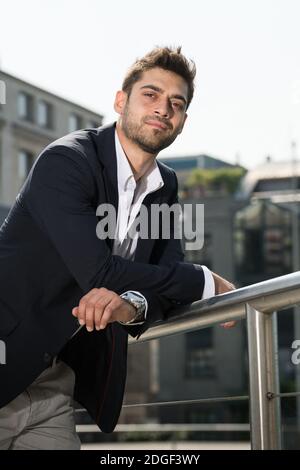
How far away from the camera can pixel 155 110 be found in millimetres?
3316

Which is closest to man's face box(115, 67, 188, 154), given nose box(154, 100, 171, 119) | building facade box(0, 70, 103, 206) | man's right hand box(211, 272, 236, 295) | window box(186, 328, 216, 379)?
nose box(154, 100, 171, 119)

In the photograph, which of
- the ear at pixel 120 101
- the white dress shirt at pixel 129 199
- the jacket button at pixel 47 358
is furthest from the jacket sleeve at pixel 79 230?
the ear at pixel 120 101

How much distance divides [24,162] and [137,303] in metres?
48.5

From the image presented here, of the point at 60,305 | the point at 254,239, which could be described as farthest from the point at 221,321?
the point at 254,239

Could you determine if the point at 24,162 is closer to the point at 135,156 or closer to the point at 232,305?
the point at 135,156

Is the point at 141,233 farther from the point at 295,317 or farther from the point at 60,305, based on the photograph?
the point at 295,317

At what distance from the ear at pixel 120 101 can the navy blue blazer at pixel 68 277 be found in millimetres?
205

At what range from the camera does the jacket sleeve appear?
3.01 m

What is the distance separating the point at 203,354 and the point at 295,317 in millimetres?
5716

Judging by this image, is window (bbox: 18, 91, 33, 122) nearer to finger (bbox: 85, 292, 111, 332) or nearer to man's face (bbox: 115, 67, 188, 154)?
man's face (bbox: 115, 67, 188, 154)

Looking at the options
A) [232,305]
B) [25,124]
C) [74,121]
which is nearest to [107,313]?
[232,305]

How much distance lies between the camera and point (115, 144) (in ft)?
10.8

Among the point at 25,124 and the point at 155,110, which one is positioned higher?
the point at 25,124

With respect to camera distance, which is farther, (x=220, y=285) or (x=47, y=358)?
(x=220, y=285)
